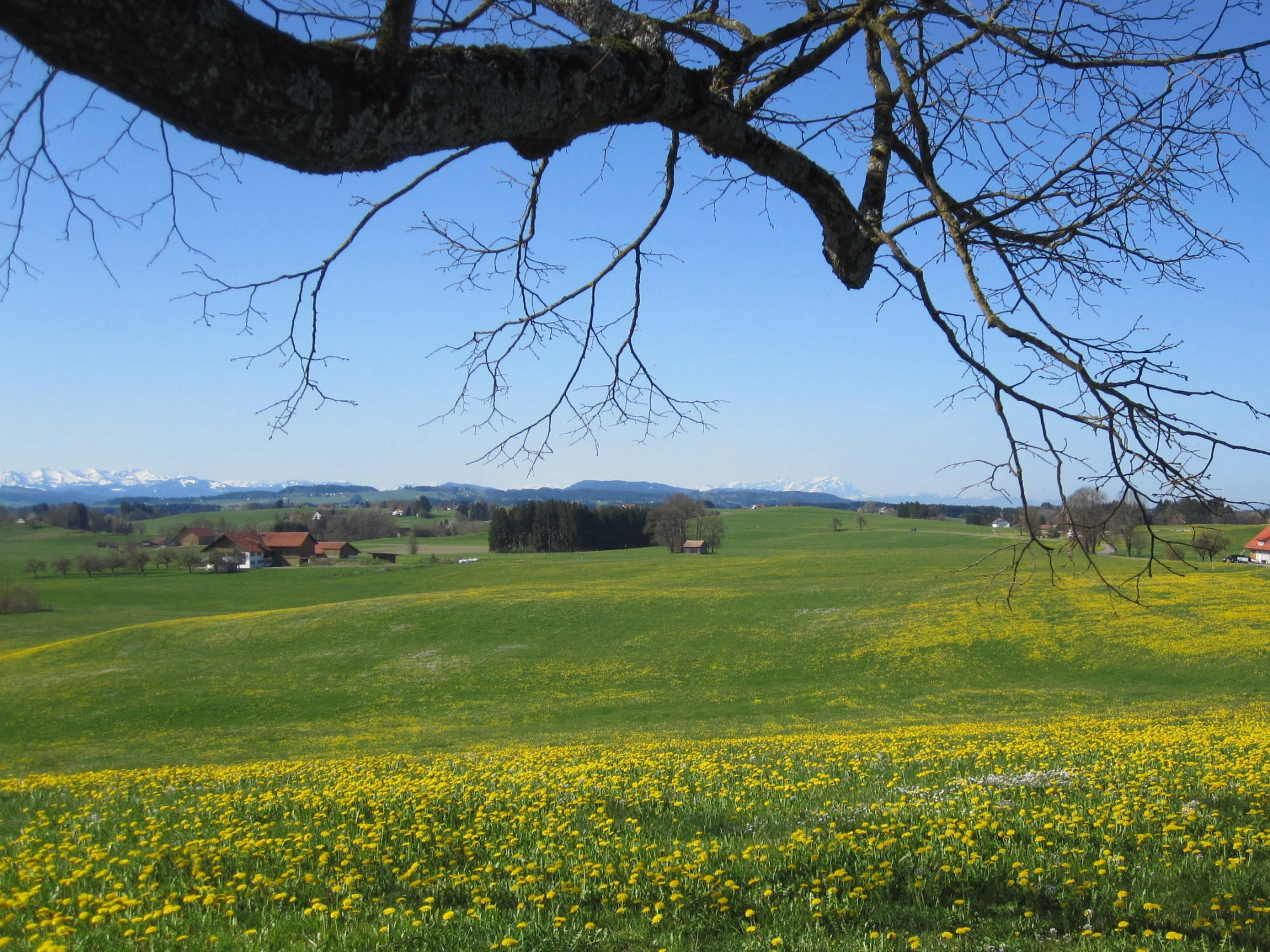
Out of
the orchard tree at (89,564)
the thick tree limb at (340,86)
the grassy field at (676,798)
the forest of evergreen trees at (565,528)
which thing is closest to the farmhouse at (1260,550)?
the grassy field at (676,798)

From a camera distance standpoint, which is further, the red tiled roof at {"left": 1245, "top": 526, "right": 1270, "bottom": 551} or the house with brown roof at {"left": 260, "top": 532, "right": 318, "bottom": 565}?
the house with brown roof at {"left": 260, "top": 532, "right": 318, "bottom": 565}

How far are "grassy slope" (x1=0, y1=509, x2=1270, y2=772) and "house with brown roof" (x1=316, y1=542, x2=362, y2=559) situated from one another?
63415 mm

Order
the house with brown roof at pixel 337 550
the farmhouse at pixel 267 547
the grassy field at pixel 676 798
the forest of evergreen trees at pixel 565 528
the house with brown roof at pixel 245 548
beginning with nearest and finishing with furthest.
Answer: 1. the grassy field at pixel 676 798
2. the house with brown roof at pixel 245 548
3. the farmhouse at pixel 267 547
4. the forest of evergreen trees at pixel 565 528
5. the house with brown roof at pixel 337 550

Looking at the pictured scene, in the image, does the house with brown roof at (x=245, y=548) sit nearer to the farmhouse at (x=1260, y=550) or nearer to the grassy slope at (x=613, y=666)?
the grassy slope at (x=613, y=666)

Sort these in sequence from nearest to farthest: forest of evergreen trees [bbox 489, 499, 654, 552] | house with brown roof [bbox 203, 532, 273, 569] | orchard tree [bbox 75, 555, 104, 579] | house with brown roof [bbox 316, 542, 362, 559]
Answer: orchard tree [bbox 75, 555, 104, 579]
house with brown roof [bbox 203, 532, 273, 569]
forest of evergreen trees [bbox 489, 499, 654, 552]
house with brown roof [bbox 316, 542, 362, 559]

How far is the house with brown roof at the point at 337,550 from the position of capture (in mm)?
112312

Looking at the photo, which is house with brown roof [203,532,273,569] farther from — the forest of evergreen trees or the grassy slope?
the grassy slope

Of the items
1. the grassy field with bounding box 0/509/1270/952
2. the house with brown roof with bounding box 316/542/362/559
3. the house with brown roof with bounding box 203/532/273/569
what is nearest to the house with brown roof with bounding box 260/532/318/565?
the house with brown roof with bounding box 316/542/362/559

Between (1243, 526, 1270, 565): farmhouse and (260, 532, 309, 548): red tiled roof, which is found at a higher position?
(1243, 526, 1270, 565): farmhouse

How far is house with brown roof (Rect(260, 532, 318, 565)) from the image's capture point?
4278 inches

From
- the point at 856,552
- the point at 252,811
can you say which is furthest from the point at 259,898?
the point at 856,552

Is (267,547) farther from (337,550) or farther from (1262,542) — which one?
(1262,542)

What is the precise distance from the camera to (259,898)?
14.0ft

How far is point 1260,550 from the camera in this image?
58.1m
